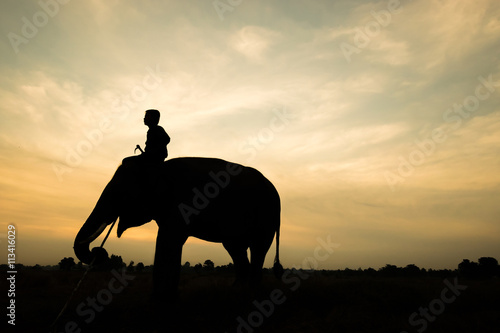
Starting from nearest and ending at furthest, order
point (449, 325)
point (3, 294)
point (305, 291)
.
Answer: point (449, 325) < point (305, 291) < point (3, 294)

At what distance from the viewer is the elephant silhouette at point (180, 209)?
6859mm

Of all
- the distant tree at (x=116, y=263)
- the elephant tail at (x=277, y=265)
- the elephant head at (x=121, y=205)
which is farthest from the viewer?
the distant tree at (x=116, y=263)

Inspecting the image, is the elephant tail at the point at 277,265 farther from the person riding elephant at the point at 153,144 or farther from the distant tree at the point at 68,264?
the distant tree at the point at 68,264

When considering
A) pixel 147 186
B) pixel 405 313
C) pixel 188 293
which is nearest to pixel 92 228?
pixel 147 186

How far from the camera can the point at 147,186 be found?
717cm

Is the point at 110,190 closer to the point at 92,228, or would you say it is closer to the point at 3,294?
the point at 92,228

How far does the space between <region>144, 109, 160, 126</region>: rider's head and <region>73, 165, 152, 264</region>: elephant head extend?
1.08m

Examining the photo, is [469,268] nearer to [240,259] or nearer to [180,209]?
[240,259]

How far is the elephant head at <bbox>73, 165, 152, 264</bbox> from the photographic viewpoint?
708 cm

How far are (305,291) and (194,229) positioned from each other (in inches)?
103

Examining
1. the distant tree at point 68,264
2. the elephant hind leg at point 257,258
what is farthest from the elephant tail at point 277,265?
the distant tree at point 68,264

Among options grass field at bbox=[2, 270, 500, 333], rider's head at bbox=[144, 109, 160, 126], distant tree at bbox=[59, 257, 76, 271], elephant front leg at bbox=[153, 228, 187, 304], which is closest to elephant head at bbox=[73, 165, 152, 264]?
elephant front leg at bbox=[153, 228, 187, 304]

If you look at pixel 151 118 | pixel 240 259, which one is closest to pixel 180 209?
pixel 151 118

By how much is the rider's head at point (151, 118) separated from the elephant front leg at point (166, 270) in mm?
2454
